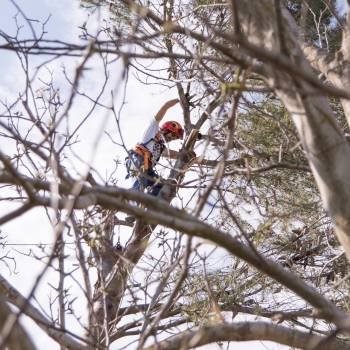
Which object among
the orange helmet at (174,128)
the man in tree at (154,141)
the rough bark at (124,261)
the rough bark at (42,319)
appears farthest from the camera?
the orange helmet at (174,128)

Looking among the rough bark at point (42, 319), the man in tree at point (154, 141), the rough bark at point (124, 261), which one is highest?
the man in tree at point (154, 141)

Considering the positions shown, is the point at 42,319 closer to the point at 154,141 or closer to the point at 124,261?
the point at 124,261

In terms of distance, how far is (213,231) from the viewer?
1540 mm

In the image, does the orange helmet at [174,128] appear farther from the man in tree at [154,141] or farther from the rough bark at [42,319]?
the rough bark at [42,319]

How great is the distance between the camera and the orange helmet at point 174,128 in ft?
19.1

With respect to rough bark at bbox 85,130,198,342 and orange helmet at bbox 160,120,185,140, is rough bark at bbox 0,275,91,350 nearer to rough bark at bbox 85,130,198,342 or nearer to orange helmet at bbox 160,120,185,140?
Answer: rough bark at bbox 85,130,198,342

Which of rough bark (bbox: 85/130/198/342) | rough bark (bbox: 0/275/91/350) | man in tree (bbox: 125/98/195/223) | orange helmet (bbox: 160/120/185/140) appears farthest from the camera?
orange helmet (bbox: 160/120/185/140)

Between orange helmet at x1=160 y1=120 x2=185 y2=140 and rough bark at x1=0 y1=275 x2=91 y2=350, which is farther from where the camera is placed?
orange helmet at x1=160 y1=120 x2=185 y2=140

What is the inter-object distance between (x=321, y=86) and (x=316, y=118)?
758mm

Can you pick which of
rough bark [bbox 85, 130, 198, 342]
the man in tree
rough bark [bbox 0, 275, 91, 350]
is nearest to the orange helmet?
the man in tree

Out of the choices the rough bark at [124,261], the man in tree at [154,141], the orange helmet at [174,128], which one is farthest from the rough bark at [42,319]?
the orange helmet at [174,128]

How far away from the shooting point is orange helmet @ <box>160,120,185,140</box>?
19.1 feet

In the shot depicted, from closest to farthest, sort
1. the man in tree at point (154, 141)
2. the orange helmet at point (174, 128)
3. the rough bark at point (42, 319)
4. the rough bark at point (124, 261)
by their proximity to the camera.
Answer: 1. the rough bark at point (42, 319)
2. the rough bark at point (124, 261)
3. the man in tree at point (154, 141)
4. the orange helmet at point (174, 128)

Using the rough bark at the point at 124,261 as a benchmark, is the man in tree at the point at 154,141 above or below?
above
